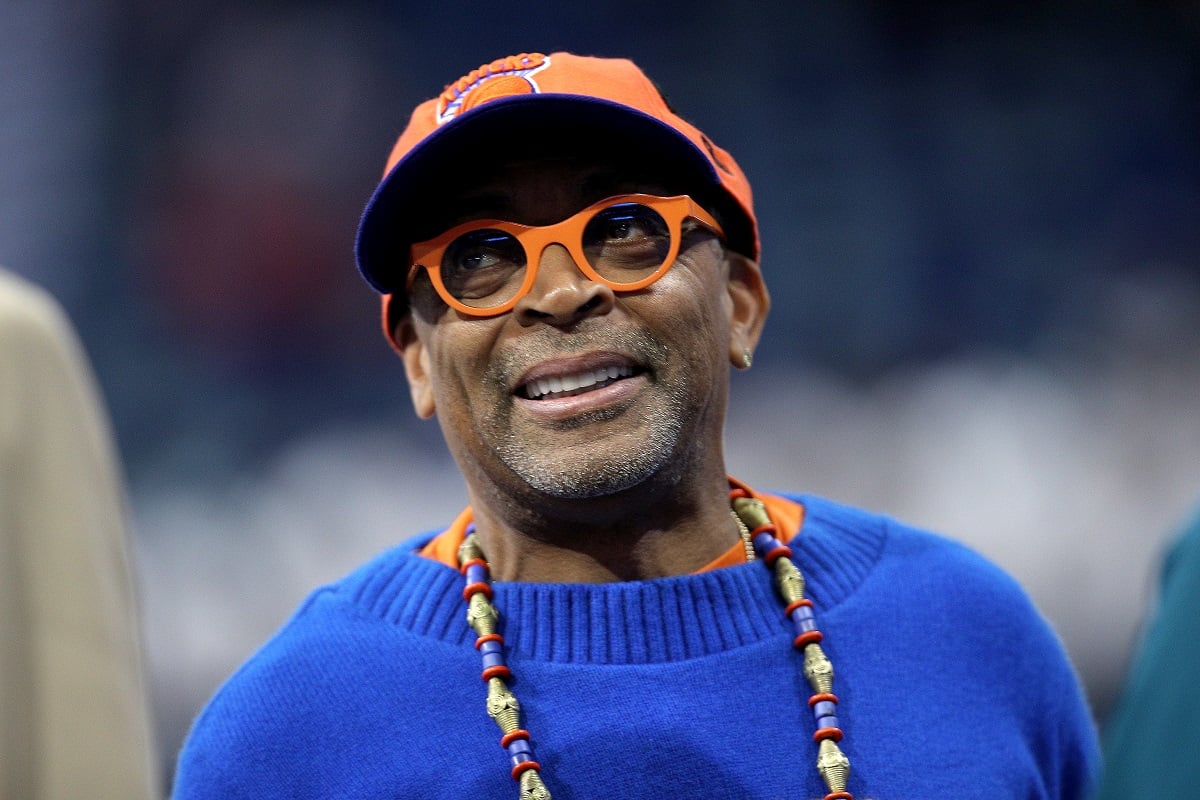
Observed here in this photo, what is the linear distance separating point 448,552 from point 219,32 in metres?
3.69

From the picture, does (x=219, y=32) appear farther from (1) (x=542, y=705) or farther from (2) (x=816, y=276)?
(1) (x=542, y=705)

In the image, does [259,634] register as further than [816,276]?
No

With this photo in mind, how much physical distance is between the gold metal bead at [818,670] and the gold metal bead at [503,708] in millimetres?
394

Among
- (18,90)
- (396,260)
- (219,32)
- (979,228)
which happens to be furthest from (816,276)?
(396,260)

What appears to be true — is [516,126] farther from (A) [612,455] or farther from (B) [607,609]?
(B) [607,609]

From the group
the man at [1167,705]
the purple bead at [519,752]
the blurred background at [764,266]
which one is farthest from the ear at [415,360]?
the blurred background at [764,266]

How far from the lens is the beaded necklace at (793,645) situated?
1.89 meters

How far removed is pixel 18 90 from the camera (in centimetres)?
521

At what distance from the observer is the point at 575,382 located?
2.04 m

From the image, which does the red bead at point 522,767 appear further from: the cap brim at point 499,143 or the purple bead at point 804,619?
the cap brim at point 499,143

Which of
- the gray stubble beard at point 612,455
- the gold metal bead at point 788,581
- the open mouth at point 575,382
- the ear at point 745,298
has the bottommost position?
the gold metal bead at point 788,581

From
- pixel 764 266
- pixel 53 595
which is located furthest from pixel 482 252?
pixel 764 266

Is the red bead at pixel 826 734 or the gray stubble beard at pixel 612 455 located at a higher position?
the gray stubble beard at pixel 612 455

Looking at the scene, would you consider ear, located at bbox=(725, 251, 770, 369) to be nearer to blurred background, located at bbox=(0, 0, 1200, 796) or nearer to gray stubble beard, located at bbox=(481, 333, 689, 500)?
gray stubble beard, located at bbox=(481, 333, 689, 500)
